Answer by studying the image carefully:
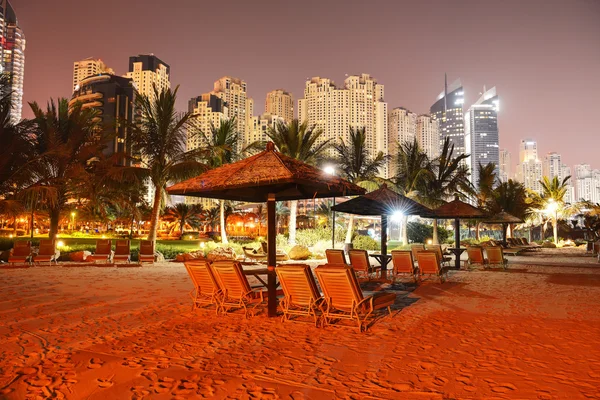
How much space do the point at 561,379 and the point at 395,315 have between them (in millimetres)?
2966

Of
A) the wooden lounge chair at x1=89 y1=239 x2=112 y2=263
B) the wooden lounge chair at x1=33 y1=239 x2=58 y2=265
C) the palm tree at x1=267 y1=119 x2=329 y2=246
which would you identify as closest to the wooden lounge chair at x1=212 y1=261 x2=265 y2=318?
the wooden lounge chair at x1=89 y1=239 x2=112 y2=263

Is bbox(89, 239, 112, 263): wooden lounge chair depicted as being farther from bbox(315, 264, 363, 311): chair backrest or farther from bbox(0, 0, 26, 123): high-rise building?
bbox(0, 0, 26, 123): high-rise building

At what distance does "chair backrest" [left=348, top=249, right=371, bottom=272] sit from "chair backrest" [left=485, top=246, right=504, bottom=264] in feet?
18.0

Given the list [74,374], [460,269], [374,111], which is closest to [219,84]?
[374,111]

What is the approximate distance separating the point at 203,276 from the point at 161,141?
461 inches

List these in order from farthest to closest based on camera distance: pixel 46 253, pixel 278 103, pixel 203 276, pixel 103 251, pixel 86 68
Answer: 1. pixel 86 68
2. pixel 278 103
3. pixel 103 251
4. pixel 46 253
5. pixel 203 276

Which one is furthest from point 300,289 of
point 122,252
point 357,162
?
point 357,162

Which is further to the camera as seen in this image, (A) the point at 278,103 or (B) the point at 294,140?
(A) the point at 278,103

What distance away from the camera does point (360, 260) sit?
1014cm

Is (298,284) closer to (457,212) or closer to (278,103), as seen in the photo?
(457,212)

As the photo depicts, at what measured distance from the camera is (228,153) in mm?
22078

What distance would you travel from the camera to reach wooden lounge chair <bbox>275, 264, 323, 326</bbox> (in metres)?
5.66

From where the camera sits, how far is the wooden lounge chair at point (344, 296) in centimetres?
543

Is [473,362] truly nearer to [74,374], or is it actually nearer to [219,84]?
[74,374]
